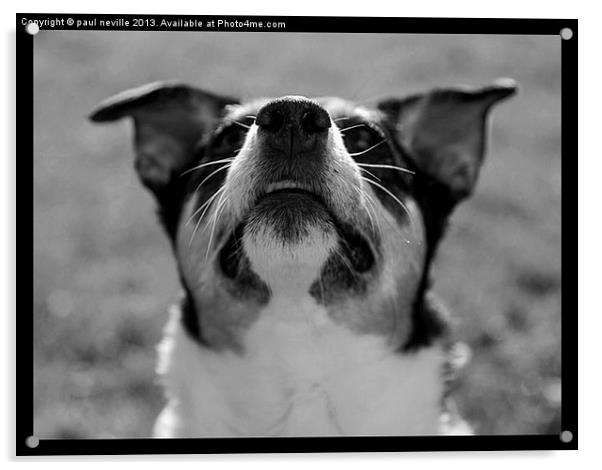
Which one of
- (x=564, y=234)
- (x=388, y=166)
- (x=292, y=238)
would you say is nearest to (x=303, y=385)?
(x=292, y=238)

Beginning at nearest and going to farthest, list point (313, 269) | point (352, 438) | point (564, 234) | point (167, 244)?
1. point (313, 269)
2. point (352, 438)
3. point (564, 234)
4. point (167, 244)

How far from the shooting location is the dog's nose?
9.45 ft

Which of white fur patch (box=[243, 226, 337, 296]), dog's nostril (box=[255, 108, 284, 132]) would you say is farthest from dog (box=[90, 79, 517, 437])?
dog's nostril (box=[255, 108, 284, 132])

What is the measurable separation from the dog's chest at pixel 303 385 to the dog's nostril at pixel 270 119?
2.61 ft

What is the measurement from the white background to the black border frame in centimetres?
3

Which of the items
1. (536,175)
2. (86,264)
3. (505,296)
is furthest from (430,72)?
(86,264)

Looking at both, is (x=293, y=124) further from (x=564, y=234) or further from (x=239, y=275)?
(x=564, y=234)

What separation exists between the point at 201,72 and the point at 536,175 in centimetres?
210

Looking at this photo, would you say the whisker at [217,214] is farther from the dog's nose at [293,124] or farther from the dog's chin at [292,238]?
the dog's nose at [293,124]

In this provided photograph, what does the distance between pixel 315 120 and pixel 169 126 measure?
962mm

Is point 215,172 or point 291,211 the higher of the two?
point 215,172

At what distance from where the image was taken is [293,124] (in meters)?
2.89

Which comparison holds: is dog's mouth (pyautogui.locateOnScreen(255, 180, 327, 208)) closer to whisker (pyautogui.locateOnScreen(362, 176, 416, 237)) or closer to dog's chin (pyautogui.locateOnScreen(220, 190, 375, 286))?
dog's chin (pyautogui.locateOnScreen(220, 190, 375, 286))

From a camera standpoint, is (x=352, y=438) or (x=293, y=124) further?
(x=352, y=438)
